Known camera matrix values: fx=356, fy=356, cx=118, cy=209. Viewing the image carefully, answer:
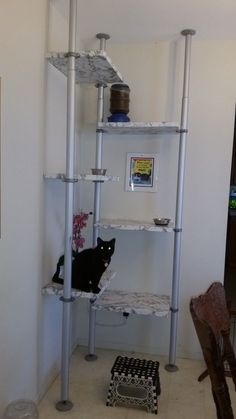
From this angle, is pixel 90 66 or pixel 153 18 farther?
pixel 153 18

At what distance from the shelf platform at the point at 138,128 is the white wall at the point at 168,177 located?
0.27 feet

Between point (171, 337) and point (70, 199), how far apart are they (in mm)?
1300

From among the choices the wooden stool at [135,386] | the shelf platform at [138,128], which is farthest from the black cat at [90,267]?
the shelf platform at [138,128]

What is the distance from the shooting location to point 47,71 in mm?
2016

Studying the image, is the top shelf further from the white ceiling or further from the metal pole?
the metal pole

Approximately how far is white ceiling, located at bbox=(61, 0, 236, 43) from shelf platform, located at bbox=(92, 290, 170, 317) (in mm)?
1857

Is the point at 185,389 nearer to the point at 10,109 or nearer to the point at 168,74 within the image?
the point at 10,109

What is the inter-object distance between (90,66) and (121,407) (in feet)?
6.56

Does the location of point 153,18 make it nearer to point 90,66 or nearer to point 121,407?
point 90,66

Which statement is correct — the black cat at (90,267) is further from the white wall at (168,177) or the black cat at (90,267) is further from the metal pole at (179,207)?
the white wall at (168,177)

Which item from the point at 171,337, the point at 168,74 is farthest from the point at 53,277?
the point at 168,74

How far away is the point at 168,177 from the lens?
8.71 ft

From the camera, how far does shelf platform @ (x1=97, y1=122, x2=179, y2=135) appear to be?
2301mm

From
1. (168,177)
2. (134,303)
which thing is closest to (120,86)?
(168,177)
